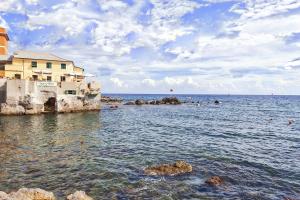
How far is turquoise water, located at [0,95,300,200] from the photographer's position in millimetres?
19109

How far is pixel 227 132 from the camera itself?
43.0 meters

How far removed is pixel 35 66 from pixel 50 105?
8865mm

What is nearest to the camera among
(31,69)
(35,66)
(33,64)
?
(31,69)

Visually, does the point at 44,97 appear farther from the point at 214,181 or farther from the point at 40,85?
the point at 214,181

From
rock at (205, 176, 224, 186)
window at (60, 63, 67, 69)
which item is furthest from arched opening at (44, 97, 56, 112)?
rock at (205, 176, 224, 186)

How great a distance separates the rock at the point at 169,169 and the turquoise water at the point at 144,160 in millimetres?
611

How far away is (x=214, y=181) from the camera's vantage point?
20328 millimetres

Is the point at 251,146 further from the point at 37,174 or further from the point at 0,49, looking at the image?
the point at 0,49

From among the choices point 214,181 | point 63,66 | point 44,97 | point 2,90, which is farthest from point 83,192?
point 63,66

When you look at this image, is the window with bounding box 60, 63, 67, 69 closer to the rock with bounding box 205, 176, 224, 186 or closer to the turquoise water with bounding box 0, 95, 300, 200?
the turquoise water with bounding box 0, 95, 300, 200

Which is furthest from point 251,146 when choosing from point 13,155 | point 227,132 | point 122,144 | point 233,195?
point 13,155

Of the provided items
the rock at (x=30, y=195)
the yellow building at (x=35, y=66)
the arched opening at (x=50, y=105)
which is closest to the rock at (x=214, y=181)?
the rock at (x=30, y=195)

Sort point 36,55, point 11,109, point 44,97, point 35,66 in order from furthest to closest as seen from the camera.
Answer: point 36,55 → point 35,66 → point 44,97 → point 11,109

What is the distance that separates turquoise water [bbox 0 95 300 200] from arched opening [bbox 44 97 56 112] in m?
16.6
